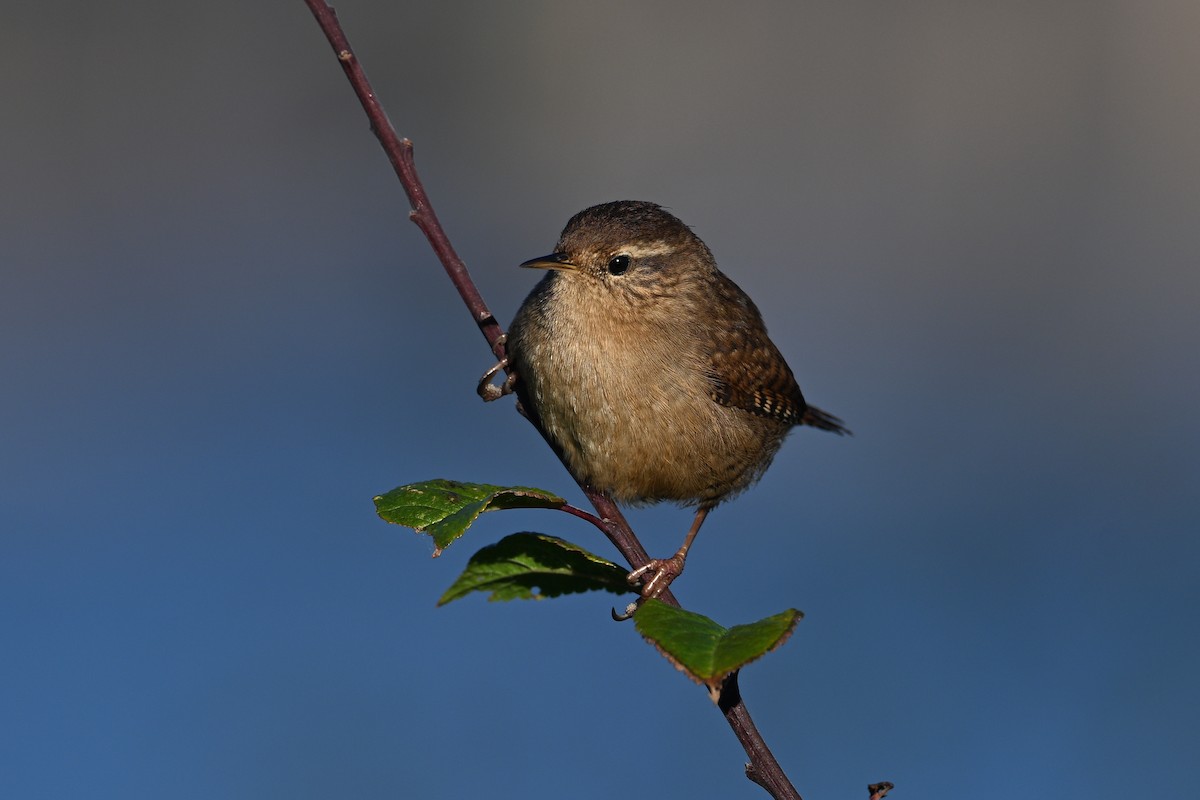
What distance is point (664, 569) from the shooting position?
8.43ft

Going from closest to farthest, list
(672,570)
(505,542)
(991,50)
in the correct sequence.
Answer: (505,542) → (672,570) → (991,50)

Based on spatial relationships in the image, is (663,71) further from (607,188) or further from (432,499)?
(432,499)

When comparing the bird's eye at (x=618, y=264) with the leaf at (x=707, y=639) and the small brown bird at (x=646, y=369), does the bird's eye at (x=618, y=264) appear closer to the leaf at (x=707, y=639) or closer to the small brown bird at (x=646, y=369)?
the small brown bird at (x=646, y=369)

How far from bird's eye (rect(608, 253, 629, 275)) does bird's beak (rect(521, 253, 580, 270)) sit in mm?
98

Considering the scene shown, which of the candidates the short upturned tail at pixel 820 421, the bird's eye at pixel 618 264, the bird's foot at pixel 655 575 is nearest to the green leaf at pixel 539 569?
the bird's foot at pixel 655 575

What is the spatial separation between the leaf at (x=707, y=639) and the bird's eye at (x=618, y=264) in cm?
159

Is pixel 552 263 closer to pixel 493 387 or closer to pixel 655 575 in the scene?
pixel 493 387

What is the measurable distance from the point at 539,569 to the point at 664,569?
3.17ft

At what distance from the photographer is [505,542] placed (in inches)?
63.8

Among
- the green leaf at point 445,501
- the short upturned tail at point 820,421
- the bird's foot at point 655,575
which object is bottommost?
the bird's foot at point 655,575

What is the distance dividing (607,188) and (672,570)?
3.87m

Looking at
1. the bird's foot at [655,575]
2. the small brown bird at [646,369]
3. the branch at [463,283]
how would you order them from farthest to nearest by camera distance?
the small brown bird at [646,369] < the bird's foot at [655,575] < the branch at [463,283]

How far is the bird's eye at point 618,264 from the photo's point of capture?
9.82ft

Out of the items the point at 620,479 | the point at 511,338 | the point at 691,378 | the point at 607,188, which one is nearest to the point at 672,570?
the point at 620,479
